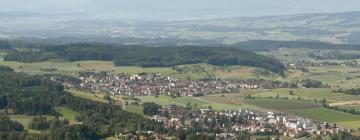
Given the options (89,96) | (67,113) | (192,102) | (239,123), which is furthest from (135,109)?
(239,123)

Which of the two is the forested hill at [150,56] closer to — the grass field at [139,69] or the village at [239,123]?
the grass field at [139,69]

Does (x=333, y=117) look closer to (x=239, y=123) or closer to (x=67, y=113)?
(x=239, y=123)

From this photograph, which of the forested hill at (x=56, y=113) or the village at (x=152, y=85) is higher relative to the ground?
the forested hill at (x=56, y=113)

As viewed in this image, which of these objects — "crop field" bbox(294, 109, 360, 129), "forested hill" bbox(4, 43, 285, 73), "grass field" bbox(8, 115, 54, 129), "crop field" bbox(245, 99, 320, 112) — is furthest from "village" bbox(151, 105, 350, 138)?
"forested hill" bbox(4, 43, 285, 73)

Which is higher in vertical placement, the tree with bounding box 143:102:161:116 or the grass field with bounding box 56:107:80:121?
the grass field with bounding box 56:107:80:121

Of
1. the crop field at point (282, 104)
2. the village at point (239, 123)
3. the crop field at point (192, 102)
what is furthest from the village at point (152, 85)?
the village at point (239, 123)

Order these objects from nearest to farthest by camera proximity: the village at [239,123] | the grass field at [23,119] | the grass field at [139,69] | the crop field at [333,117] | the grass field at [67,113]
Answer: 1. the grass field at [23,119]
2. the village at [239,123]
3. the grass field at [67,113]
4. the crop field at [333,117]
5. the grass field at [139,69]

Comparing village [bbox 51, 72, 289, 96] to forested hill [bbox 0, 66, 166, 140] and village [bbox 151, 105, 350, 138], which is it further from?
village [bbox 151, 105, 350, 138]
